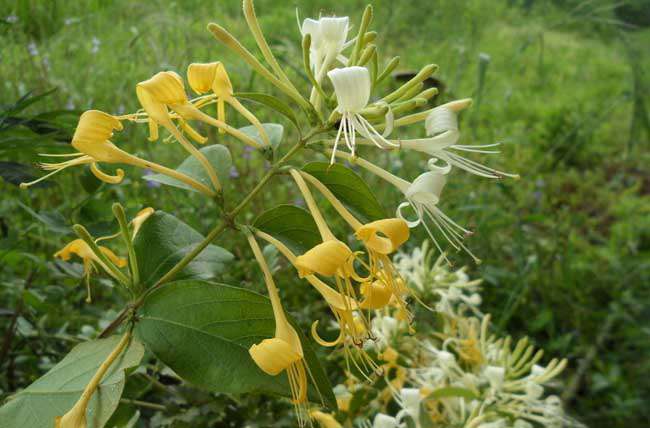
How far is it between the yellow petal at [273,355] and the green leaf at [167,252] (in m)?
0.20

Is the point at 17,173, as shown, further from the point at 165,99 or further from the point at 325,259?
the point at 325,259

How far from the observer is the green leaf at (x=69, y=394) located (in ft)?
1.71

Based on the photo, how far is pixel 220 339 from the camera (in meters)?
0.55

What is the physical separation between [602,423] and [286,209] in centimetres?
113

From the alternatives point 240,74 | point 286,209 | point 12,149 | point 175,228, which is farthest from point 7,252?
point 240,74

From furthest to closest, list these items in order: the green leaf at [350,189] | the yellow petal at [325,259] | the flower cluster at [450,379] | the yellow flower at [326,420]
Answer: the flower cluster at [450,379], the yellow flower at [326,420], the green leaf at [350,189], the yellow petal at [325,259]

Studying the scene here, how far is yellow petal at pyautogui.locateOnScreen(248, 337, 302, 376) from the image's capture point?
48 centimetres

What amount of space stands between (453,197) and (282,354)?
126 cm

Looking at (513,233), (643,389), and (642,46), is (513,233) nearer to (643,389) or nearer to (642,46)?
(643,389)

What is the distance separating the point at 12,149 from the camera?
790mm

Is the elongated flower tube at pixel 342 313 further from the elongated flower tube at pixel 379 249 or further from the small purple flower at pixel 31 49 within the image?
the small purple flower at pixel 31 49

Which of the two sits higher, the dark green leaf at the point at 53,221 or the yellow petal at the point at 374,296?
the yellow petal at the point at 374,296

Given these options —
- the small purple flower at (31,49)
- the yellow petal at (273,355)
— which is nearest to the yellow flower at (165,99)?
the yellow petal at (273,355)

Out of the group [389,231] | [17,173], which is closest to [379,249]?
[389,231]
